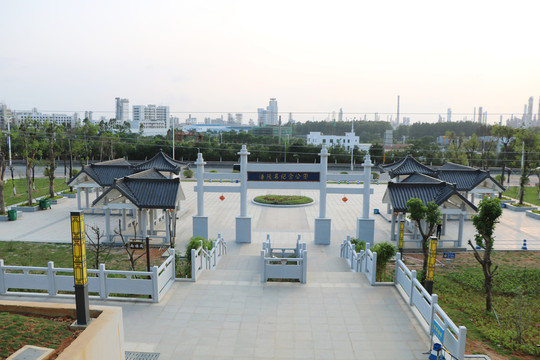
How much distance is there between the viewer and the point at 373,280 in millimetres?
10281

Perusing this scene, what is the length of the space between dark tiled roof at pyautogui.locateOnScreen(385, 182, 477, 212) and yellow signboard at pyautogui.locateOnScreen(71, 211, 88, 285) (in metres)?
11.9

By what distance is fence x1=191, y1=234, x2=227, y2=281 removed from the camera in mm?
10435

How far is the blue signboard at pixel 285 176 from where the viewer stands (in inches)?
617

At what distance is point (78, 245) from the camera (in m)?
6.45

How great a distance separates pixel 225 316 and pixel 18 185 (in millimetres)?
29277

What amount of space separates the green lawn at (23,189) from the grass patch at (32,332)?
20749 millimetres

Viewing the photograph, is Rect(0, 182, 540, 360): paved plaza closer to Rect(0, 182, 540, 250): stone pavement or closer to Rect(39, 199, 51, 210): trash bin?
Rect(0, 182, 540, 250): stone pavement

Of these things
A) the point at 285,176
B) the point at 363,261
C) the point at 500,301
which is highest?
the point at 285,176

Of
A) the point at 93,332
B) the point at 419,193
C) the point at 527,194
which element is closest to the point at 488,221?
the point at 419,193

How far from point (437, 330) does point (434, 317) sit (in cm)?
39

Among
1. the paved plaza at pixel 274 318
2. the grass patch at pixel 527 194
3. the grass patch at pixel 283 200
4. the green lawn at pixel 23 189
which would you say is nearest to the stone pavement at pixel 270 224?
the grass patch at pixel 283 200

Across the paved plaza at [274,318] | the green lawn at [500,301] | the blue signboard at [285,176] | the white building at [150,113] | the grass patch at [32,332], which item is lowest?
the green lawn at [500,301]

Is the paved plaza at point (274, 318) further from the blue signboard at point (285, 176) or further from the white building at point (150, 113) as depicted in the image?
the white building at point (150, 113)

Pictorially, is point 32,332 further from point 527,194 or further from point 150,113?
point 150,113
